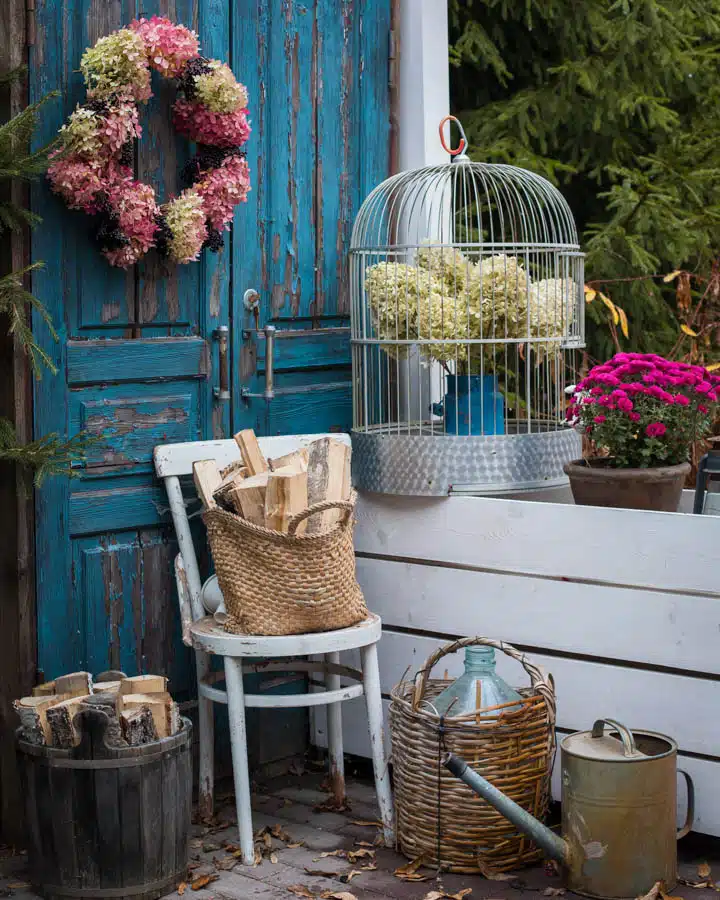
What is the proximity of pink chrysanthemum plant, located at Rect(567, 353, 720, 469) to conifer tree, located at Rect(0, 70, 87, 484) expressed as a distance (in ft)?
4.63

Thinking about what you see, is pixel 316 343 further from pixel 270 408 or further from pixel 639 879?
pixel 639 879

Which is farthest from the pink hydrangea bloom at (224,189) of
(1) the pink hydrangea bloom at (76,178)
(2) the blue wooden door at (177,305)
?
(1) the pink hydrangea bloom at (76,178)

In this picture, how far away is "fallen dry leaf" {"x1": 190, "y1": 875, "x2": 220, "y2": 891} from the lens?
3.15m

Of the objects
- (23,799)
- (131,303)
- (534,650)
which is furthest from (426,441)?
(23,799)

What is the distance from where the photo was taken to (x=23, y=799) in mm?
3121

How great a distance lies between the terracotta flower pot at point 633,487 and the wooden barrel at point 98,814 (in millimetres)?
1310

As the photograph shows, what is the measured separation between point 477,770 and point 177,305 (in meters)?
1.57

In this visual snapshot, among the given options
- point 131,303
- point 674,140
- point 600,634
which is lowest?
point 600,634

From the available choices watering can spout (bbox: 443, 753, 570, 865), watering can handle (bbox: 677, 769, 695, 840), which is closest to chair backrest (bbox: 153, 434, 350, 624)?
watering can spout (bbox: 443, 753, 570, 865)

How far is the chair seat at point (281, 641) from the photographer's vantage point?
323 cm

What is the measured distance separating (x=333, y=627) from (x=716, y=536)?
3.32ft

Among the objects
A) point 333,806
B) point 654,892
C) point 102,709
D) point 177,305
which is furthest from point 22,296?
point 654,892

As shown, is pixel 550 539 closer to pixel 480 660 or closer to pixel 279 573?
pixel 480 660

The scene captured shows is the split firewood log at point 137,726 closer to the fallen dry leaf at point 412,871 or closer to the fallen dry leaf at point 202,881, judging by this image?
the fallen dry leaf at point 202,881
